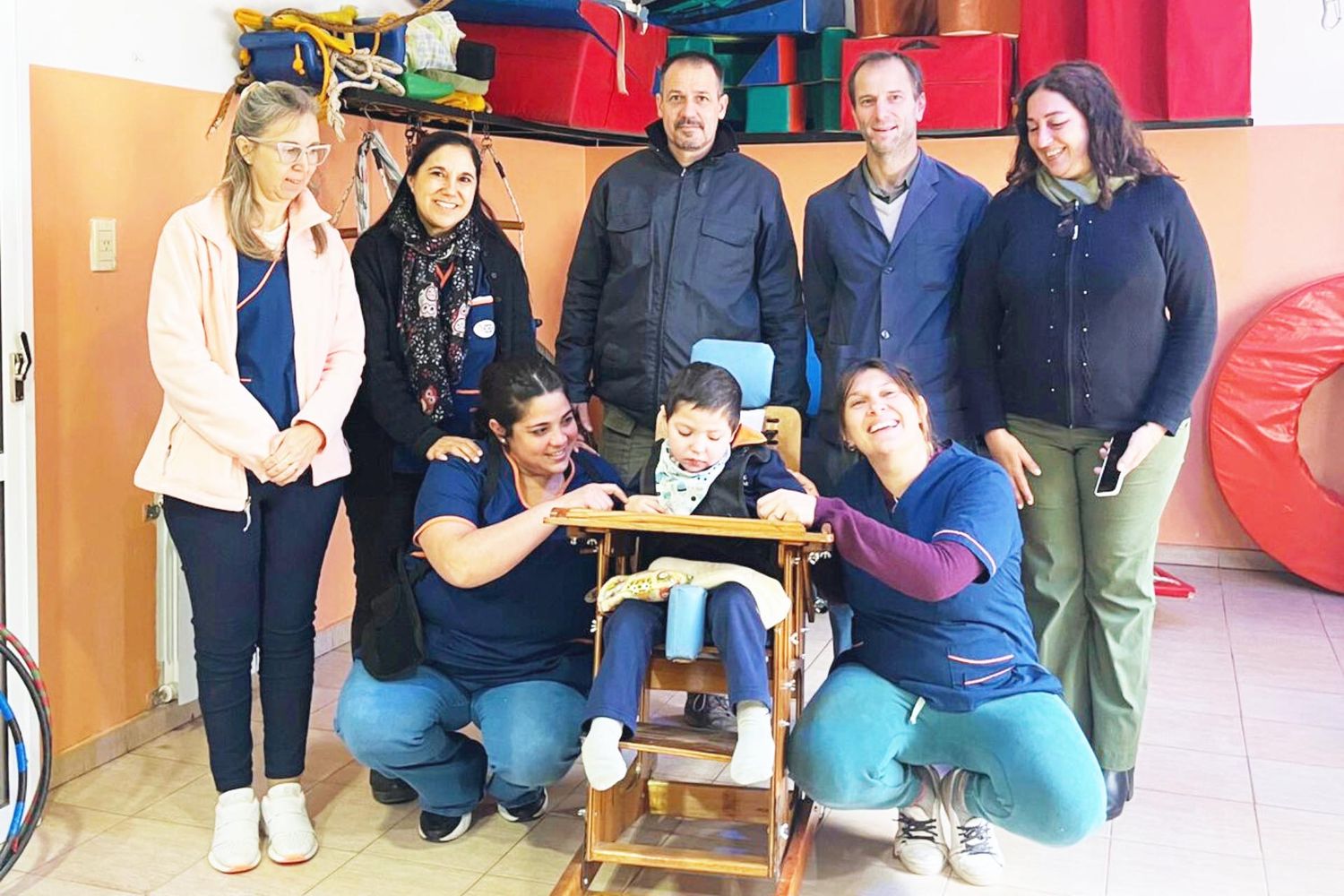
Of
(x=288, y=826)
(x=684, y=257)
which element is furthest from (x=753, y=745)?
(x=684, y=257)

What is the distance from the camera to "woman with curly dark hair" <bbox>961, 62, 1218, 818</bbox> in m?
2.99

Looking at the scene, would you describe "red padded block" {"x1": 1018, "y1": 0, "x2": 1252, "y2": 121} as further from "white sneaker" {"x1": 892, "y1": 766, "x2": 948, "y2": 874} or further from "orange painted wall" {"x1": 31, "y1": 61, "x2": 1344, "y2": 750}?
"white sneaker" {"x1": 892, "y1": 766, "x2": 948, "y2": 874}

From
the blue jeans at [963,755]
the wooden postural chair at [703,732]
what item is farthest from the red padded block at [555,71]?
the blue jeans at [963,755]

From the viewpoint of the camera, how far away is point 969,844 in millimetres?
2951

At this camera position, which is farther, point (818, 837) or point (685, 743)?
point (818, 837)

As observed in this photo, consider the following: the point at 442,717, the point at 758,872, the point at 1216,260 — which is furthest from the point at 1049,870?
the point at 1216,260

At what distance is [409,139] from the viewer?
14.0ft

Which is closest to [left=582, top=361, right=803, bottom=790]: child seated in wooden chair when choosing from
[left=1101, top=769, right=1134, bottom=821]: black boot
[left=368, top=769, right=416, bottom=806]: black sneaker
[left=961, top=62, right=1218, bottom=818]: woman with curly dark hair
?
[left=961, top=62, right=1218, bottom=818]: woman with curly dark hair

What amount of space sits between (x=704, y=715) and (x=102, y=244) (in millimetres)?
1898

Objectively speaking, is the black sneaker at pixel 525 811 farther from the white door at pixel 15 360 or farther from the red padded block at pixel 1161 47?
the red padded block at pixel 1161 47

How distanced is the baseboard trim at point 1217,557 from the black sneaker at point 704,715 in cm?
262

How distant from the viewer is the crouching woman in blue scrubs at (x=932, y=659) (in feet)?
8.57

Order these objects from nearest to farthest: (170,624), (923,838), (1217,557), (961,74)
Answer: (923,838) → (170,624) → (961,74) → (1217,557)

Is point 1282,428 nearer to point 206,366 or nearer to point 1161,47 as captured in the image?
point 1161,47
